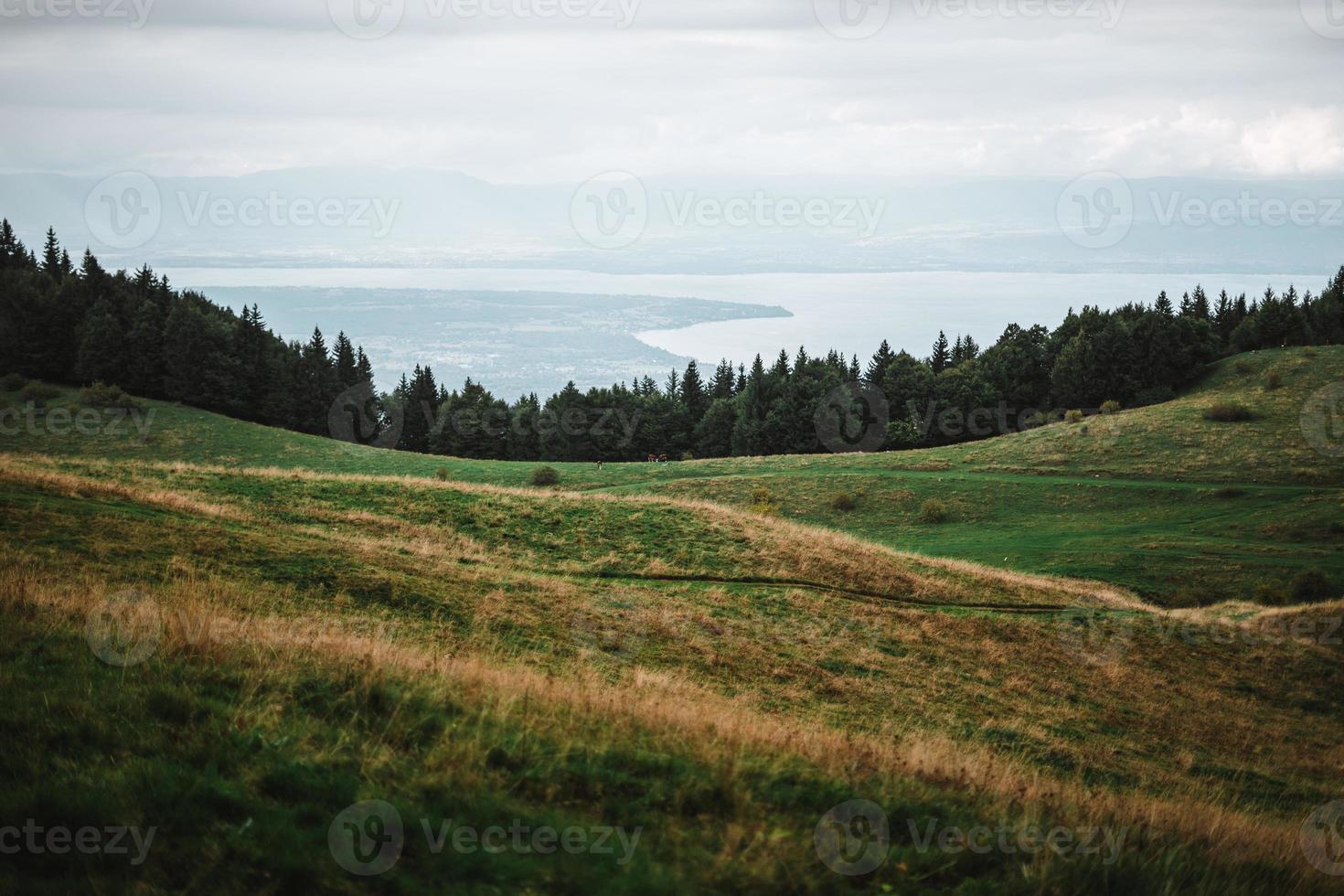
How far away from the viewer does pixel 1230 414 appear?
6656 centimetres

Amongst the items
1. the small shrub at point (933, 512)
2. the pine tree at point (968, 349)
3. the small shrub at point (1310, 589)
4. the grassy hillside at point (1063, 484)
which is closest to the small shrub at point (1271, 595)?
the grassy hillside at point (1063, 484)

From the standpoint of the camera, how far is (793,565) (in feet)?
81.8

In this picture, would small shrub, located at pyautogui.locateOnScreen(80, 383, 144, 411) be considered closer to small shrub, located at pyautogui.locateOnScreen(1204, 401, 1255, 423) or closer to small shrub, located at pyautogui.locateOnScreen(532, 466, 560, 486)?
small shrub, located at pyautogui.locateOnScreen(532, 466, 560, 486)

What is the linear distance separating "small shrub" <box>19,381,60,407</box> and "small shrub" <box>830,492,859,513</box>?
70859 millimetres

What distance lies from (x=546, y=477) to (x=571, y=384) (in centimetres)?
5975

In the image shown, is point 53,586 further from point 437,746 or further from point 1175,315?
point 1175,315

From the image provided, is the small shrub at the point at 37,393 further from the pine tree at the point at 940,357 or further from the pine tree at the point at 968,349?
the pine tree at the point at 968,349

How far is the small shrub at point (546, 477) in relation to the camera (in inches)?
2206

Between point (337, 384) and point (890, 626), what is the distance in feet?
315

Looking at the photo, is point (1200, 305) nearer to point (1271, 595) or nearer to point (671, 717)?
point (1271, 595)

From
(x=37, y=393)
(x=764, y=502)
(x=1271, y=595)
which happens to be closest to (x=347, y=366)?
(x=37, y=393)

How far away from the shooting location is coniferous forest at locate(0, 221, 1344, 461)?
8188 cm

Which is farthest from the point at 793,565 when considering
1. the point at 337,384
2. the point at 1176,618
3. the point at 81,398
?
the point at 337,384

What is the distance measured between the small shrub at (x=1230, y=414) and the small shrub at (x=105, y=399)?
321 feet
